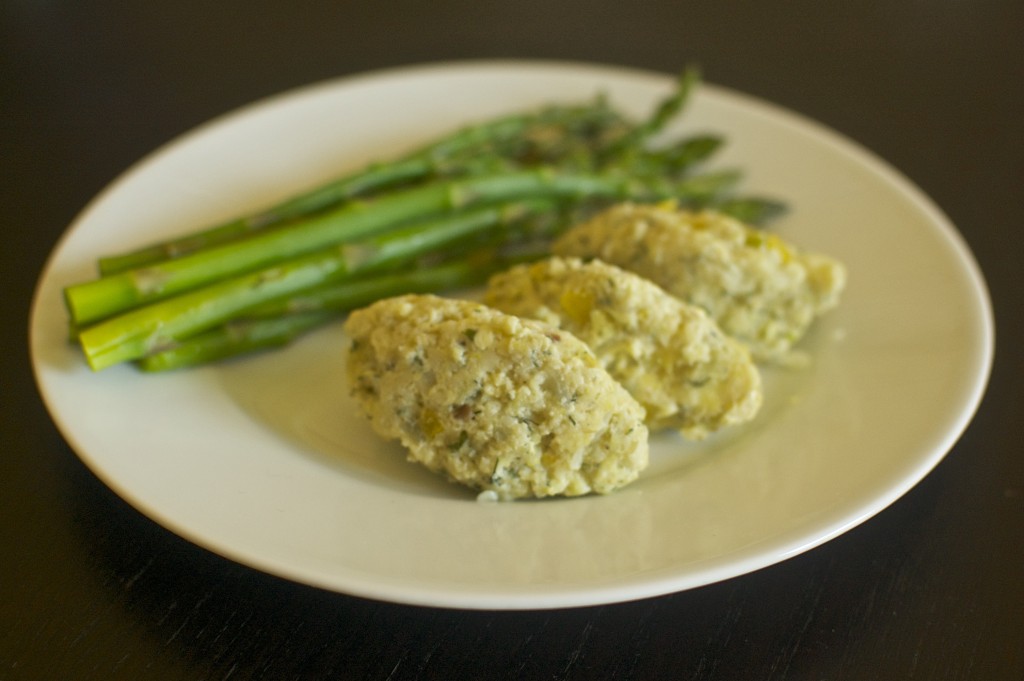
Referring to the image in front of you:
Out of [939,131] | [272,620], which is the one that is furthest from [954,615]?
[939,131]

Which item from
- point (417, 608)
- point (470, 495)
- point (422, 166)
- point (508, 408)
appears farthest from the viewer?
point (422, 166)

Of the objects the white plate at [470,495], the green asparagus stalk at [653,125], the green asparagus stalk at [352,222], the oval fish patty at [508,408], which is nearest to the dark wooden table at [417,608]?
the white plate at [470,495]

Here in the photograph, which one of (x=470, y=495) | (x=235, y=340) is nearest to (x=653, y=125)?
(x=235, y=340)

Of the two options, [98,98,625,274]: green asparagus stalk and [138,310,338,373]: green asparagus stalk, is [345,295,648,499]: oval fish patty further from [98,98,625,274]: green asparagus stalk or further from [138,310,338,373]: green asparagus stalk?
[98,98,625,274]: green asparagus stalk

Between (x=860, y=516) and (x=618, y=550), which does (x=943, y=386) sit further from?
(x=618, y=550)

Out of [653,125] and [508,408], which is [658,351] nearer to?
[508,408]

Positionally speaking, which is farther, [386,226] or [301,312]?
[386,226]

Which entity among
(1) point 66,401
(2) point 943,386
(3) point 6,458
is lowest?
(2) point 943,386

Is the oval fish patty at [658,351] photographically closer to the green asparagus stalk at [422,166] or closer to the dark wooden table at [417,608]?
the dark wooden table at [417,608]

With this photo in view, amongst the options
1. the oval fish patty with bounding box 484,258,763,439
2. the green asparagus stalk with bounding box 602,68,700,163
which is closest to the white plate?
the oval fish patty with bounding box 484,258,763,439
